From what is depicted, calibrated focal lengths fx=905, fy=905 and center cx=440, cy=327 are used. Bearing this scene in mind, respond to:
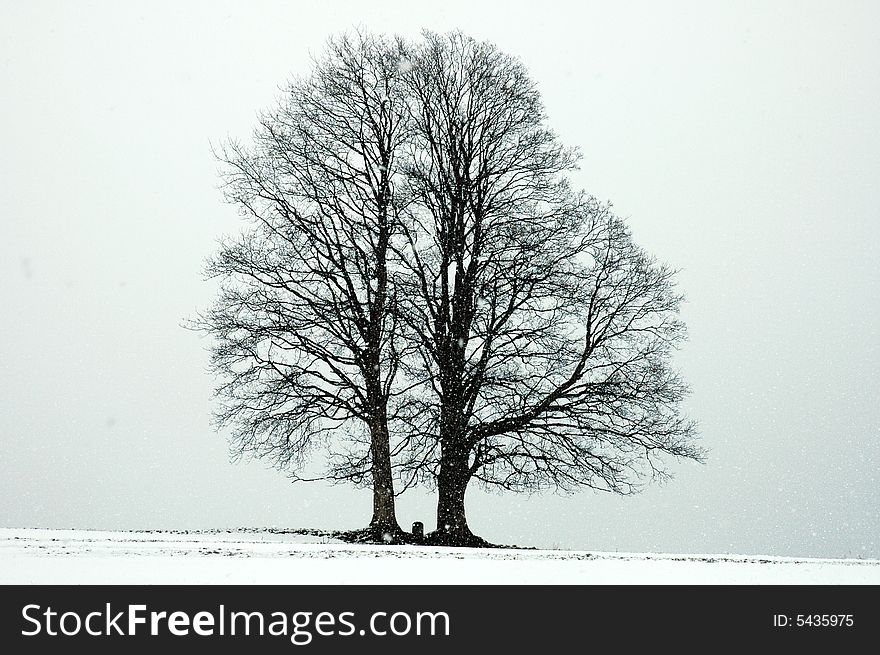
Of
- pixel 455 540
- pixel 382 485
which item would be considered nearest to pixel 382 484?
pixel 382 485

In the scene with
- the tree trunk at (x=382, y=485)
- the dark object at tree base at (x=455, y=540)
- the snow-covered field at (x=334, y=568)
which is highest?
the tree trunk at (x=382, y=485)

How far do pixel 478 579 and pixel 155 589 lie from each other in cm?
340

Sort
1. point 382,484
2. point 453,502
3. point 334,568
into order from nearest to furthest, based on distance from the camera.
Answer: point 334,568 < point 453,502 < point 382,484

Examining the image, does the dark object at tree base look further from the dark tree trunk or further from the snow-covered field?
the snow-covered field

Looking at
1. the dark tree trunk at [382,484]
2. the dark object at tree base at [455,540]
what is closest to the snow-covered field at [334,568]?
the dark object at tree base at [455,540]

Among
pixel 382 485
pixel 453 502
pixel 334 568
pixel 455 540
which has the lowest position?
pixel 455 540

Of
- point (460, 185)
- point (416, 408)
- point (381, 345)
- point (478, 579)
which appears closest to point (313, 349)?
point (381, 345)

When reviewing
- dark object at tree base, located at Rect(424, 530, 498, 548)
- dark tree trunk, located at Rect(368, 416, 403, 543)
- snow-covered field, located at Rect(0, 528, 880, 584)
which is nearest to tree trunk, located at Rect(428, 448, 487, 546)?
dark object at tree base, located at Rect(424, 530, 498, 548)

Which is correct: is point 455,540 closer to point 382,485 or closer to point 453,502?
point 453,502

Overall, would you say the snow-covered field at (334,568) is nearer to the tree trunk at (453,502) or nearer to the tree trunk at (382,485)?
the tree trunk at (453,502)

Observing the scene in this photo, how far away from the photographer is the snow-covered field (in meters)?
9.53

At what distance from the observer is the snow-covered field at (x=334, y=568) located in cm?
953

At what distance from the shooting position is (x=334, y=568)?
10.8 m

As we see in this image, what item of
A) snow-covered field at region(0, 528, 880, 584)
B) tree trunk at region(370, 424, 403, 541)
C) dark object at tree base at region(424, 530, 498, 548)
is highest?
tree trunk at region(370, 424, 403, 541)
